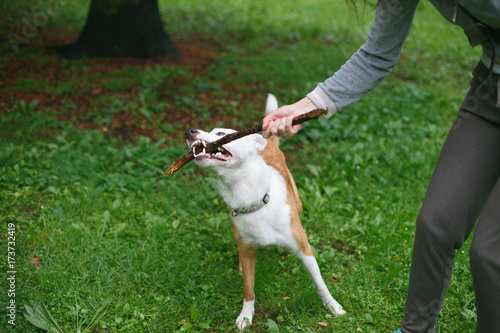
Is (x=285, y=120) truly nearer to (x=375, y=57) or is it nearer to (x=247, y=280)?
(x=375, y=57)

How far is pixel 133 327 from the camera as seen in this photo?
2559mm

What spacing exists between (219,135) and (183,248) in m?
1.17

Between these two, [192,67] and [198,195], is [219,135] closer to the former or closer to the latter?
[198,195]

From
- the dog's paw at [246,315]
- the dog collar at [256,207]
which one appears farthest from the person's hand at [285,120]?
the dog's paw at [246,315]

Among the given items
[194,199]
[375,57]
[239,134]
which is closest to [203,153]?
[239,134]

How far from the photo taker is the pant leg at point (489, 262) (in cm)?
164

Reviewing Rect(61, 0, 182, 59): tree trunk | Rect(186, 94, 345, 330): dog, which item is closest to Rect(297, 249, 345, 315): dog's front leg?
Rect(186, 94, 345, 330): dog

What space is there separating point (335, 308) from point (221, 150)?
125 centimetres

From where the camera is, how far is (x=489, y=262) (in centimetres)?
163

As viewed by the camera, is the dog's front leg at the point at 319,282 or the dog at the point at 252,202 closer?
the dog at the point at 252,202

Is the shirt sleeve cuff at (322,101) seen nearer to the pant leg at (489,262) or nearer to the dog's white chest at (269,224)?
the dog's white chest at (269,224)

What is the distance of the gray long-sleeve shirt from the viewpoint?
6.55 ft

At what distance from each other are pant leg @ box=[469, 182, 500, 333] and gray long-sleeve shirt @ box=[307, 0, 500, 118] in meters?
0.77

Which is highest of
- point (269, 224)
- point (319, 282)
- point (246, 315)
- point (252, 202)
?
point (252, 202)
